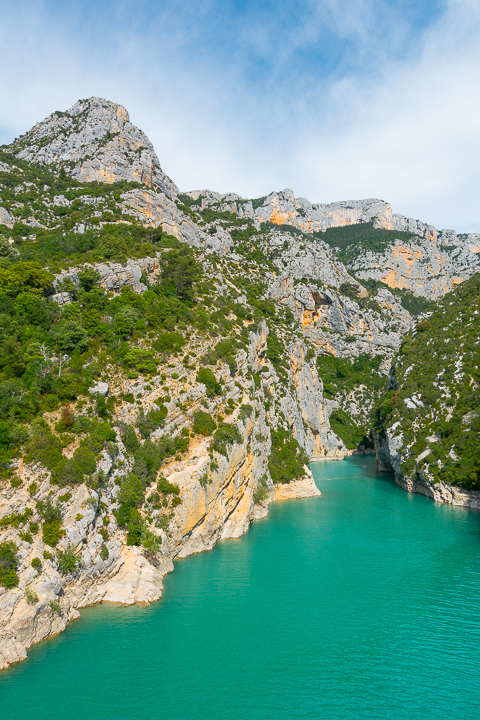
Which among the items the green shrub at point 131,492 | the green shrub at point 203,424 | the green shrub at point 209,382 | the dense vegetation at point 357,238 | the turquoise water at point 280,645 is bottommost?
the turquoise water at point 280,645

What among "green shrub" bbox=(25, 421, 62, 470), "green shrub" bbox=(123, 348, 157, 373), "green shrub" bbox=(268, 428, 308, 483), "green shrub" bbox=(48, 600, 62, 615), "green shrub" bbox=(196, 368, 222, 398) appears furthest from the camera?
"green shrub" bbox=(268, 428, 308, 483)

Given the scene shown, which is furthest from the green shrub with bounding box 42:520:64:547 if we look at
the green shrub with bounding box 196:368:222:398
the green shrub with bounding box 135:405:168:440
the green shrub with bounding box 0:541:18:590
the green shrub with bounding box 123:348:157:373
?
the green shrub with bounding box 196:368:222:398

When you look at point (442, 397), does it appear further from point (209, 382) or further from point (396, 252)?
point (396, 252)

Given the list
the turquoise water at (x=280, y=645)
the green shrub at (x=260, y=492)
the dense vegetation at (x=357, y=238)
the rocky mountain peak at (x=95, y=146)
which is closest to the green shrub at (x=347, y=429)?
the green shrub at (x=260, y=492)

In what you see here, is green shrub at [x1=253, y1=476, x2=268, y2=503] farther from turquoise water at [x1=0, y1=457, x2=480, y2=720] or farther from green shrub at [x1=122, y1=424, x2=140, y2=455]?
green shrub at [x1=122, y1=424, x2=140, y2=455]

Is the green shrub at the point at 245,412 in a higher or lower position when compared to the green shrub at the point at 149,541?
higher

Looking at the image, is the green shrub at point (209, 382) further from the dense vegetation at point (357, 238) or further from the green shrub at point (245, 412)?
the dense vegetation at point (357, 238)
